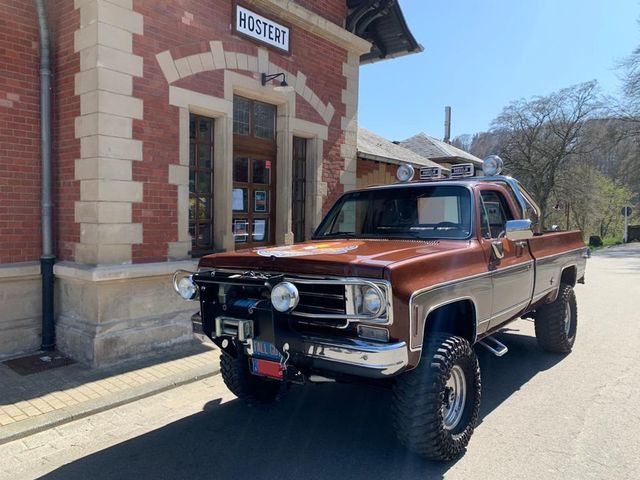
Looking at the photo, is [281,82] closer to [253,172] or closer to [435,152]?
[253,172]

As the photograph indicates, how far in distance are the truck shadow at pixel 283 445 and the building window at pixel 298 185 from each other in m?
4.20

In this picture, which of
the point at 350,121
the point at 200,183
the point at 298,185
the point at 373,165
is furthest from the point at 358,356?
the point at 373,165

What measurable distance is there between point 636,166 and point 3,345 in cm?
3317

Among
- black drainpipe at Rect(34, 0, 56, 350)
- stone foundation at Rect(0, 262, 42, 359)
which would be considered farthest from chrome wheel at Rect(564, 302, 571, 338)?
stone foundation at Rect(0, 262, 42, 359)

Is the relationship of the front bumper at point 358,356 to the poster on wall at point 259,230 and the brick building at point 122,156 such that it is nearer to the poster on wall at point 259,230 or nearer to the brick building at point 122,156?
the brick building at point 122,156

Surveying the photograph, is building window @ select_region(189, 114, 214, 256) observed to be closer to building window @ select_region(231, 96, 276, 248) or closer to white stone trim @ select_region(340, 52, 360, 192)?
building window @ select_region(231, 96, 276, 248)

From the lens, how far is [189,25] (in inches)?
244

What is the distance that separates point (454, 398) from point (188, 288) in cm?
216

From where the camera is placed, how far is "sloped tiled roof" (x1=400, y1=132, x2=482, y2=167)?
19.0m

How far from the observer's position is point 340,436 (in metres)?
3.77

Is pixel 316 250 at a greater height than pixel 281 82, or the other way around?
pixel 281 82

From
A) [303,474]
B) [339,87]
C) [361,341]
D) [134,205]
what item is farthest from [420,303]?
[339,87]

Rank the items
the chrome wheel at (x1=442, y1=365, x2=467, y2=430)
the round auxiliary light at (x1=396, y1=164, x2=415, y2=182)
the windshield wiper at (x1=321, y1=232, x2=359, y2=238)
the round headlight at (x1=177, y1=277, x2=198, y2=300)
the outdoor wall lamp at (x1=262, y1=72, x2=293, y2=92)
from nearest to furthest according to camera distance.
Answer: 1. the chrome wheel at (x1=442, y1=365, x2=467, y2=430)
2. the round headlight at (x1=177, y1=277, x2=198, y2=300)
3. the windshield wiper at (x1=321, y1=232, x2=359, y2=238)
4. the round auxiliary light at (x1=396, y1=164, x2=415, y2=182)
5. the outdoor wall lamp at (x1=262, y1=72, x2=293, y2=92)

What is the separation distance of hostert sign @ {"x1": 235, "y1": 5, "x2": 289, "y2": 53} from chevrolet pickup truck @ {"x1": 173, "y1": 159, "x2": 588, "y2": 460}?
12.0 ft
